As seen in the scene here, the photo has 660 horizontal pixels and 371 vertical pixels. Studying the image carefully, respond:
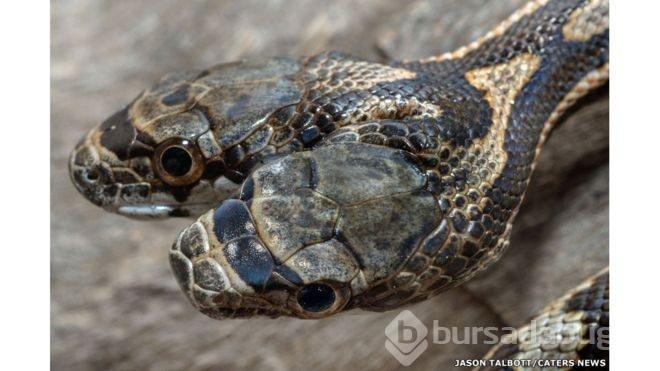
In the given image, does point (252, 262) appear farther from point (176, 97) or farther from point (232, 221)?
point (176, 97)

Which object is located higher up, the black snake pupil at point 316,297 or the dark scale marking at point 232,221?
the dark scale marking at point 232,221

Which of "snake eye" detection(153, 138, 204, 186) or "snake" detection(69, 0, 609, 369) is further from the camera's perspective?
"snake eye" detection(153, 138, 204, 186)

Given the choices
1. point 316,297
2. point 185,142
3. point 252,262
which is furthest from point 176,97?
point 316,297

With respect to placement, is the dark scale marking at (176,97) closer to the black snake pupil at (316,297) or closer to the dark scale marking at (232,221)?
the dark scale marking at (232,221)

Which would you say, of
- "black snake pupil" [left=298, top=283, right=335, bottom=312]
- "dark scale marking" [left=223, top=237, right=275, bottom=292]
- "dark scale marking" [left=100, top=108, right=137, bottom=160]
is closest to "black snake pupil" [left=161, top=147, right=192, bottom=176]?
"dark scale marking" [left=100, top=108, right=137, bottom=160]

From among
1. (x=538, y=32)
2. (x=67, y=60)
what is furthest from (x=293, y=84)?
(x=67, y=60)

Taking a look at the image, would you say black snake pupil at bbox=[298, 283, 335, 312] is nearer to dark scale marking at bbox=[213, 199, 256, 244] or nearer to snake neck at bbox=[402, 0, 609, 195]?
dark scale marking at bbox=[213, 199, 256, 244]

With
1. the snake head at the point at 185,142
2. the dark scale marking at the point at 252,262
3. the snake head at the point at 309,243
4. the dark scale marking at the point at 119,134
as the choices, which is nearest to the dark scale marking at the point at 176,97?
the snake head at the point at 185,142
